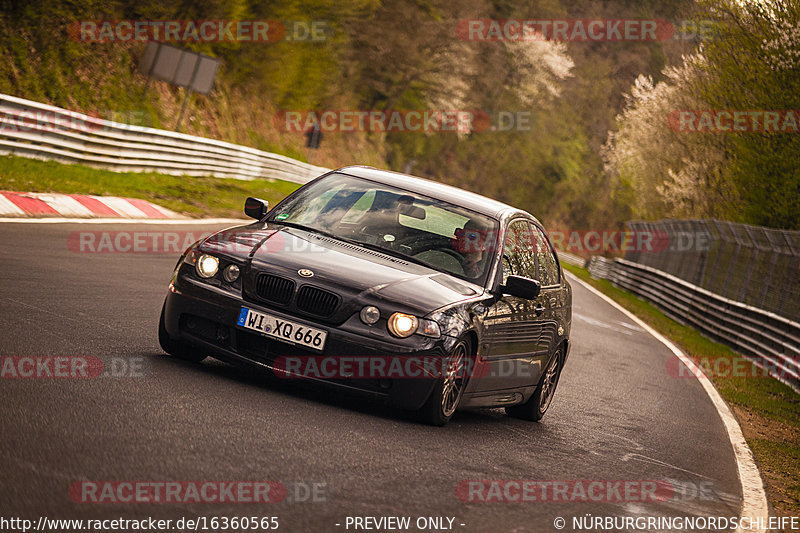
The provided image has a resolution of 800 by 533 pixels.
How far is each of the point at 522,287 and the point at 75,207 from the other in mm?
11082

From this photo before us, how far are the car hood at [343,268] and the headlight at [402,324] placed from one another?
52mm

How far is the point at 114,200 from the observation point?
1984 cm

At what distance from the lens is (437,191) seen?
28.5ft

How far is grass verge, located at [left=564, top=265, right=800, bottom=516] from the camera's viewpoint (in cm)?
891

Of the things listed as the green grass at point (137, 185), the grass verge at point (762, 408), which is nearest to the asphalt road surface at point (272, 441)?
the grass verge at point (762, 408)

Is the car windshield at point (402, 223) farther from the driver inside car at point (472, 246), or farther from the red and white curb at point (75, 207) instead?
the red and white curb at point (75, 207)

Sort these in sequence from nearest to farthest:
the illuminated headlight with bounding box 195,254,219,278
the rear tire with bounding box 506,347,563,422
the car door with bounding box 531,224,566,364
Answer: the illuminated headlight with bounding box 195,254,219,278 → the car door with bounding box 531,224,566,364 → the rear tire with bounding box 506,347,563,422

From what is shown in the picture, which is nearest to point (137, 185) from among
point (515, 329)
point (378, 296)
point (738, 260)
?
point (738, 260)

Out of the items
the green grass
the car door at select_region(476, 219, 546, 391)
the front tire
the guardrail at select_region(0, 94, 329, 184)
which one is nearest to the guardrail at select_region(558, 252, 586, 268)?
the guardrail at select_region(0, 94, 329, 184)

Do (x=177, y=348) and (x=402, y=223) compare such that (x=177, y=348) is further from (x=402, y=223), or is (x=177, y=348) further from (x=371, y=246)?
(x=402, y=223)

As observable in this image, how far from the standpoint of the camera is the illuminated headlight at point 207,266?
739cm

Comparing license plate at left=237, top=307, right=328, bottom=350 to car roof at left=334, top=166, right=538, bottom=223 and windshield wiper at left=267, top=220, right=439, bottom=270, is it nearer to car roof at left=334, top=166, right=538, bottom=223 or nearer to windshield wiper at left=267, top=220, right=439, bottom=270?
windshield wiper at left=267, top=220, right=439, bottom=270

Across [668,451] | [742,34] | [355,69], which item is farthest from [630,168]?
[668,451]

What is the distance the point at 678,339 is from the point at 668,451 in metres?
14.2
